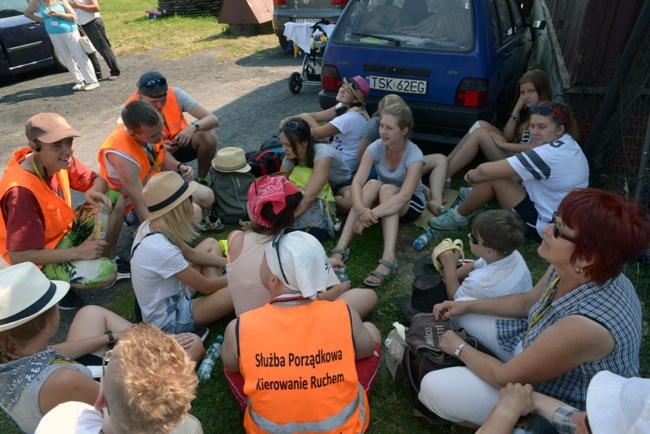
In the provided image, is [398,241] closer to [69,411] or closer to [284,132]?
[284,132]

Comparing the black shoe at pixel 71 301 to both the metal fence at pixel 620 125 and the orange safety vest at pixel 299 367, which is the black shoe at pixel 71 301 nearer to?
the orange safety vest at pixel 299 367

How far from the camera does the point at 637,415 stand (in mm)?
1338

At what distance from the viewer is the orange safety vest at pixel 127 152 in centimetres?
394

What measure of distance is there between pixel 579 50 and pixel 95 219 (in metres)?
4.64

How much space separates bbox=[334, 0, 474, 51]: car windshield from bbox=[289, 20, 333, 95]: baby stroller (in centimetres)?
212

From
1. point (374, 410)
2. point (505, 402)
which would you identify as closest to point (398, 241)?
point (374, 410)

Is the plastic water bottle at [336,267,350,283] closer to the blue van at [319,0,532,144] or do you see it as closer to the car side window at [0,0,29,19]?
the blue van at [319,0,532,144]

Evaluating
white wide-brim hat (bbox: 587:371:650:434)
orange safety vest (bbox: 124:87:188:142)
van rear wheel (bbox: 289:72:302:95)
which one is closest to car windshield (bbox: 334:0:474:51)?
orange safety vest (bbox: 124:87:188:142)

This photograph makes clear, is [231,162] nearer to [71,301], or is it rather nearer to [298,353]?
[71,301]

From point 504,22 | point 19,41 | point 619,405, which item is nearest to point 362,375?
point 619,405

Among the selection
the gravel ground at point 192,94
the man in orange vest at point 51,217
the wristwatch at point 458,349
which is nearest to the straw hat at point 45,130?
the man in orange vest at point 51,217

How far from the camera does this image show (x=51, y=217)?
3.46 m

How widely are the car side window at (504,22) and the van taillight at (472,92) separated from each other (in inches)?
38.4

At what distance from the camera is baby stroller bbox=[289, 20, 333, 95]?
290 inches
